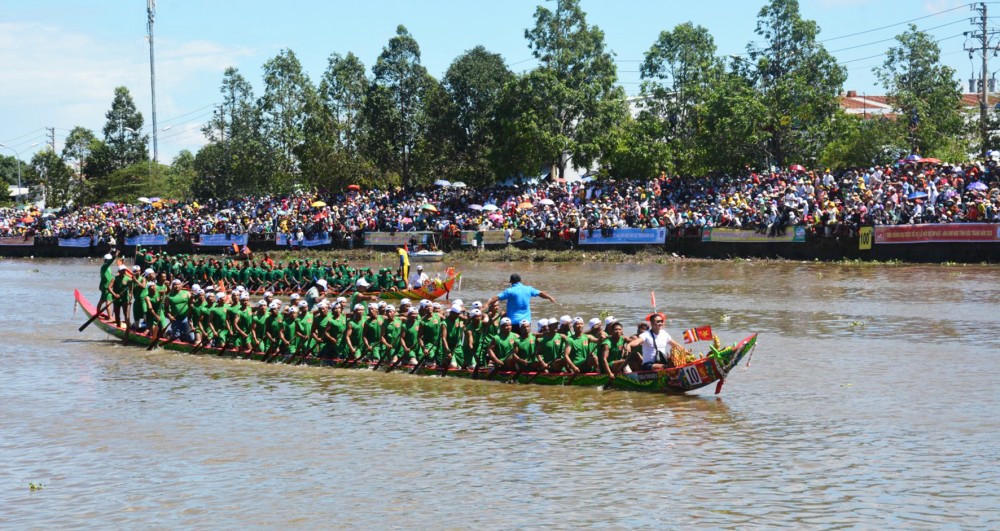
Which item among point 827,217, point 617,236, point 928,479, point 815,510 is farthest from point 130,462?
point 617,236

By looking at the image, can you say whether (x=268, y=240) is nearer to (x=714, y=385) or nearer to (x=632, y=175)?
(x=632, y=175)

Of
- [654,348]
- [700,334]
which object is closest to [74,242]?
[654,348]

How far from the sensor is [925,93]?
55.9 m

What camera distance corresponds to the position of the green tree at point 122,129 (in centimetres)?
9962

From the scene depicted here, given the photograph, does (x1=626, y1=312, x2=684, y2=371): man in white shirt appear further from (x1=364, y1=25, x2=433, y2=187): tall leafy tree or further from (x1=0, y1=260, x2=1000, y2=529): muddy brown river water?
(x1=364, y1=25, x2=433, y2=187): tall leafy tree

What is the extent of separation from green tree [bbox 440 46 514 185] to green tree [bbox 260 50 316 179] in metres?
10.4

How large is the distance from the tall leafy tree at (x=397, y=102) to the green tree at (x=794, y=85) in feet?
69.8

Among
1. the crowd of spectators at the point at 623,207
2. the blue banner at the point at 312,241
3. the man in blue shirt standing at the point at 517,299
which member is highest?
the crowd of spectators at the point at 623,207

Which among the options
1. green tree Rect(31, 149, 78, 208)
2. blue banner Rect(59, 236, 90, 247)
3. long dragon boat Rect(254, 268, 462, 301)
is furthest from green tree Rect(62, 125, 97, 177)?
long dragon boat Rect(254, 268, 462, 301)

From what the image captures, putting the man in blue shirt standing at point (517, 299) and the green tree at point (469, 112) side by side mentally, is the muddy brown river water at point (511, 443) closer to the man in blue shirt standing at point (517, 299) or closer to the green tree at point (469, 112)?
the man in blue shirt standing at point (517, 299)

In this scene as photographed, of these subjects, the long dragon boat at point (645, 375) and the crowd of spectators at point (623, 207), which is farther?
the crowd of spectators at point (623, 207)

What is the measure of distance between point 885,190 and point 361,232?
85.2 feet

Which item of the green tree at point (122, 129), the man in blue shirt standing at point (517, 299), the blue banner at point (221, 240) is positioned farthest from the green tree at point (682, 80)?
the green tree at point (122, 129)

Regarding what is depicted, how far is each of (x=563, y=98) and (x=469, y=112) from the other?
39.9 ft
